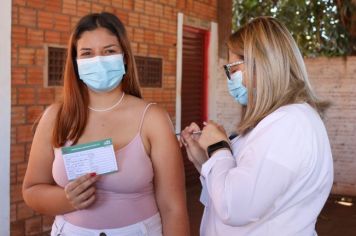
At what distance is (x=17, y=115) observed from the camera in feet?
15.9

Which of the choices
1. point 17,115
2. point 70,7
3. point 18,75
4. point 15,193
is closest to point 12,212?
point 15,193

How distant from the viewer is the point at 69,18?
545cm

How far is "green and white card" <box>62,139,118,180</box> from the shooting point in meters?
2.09

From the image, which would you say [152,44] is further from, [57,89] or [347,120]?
[347,120]

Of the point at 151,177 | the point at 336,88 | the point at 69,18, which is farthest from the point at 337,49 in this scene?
the point at 151,177

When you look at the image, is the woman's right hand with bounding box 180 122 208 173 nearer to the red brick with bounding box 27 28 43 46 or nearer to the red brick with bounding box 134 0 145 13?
the red brick with bounding box 27 28 43 46

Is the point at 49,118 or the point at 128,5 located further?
the point at 128,5

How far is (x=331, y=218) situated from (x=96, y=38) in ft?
18.1

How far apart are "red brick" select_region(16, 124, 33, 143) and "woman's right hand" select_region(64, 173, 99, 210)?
9.82ft

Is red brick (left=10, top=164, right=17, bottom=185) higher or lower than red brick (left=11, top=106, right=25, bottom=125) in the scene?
lower

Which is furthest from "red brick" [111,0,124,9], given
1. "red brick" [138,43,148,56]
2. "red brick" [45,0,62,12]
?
"red brick" [45,0,62,12]

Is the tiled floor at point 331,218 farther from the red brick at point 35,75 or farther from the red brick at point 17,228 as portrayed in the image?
the red brick at point 35,75

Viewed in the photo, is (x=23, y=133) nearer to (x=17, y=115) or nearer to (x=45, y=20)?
(x=17, y=115)

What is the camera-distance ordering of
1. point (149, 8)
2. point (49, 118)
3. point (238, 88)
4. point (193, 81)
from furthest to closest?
point (193, 81), point (149, 8), point (49, 118), point (238, 88)
